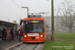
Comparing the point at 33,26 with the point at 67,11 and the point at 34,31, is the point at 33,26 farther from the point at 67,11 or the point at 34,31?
the point at 67,11

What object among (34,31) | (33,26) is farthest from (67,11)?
(34,31)

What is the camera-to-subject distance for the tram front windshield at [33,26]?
44.2 ft

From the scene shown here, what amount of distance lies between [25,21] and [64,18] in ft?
69.9

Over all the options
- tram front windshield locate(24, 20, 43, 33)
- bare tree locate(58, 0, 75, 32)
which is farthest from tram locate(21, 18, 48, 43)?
bare tree locate(58, 0, 75, 32)

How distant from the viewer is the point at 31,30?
44.5ft

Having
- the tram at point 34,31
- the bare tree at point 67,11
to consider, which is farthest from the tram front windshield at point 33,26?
the bare tree at point 67,11

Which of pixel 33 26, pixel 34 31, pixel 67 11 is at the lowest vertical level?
pixel 34 31

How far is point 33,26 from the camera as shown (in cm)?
1354

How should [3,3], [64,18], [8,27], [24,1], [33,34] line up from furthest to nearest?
[64,18] → [8,27] → [33,34] → [24,1] → [3,3]

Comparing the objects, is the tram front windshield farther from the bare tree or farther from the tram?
the bare tree

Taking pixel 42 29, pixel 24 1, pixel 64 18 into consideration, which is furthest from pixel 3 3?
pixel 64 18

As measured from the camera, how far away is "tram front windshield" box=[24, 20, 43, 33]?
531 inches

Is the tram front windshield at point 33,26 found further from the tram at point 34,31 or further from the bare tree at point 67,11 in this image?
the bare tree at point 67,11

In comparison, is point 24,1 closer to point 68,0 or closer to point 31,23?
point 31,23
